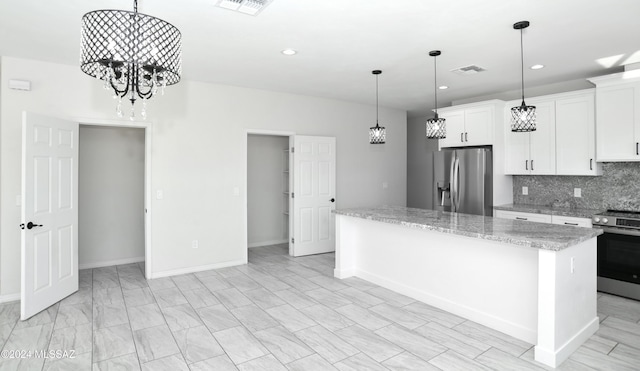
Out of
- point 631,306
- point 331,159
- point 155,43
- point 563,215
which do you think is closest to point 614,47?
point 563,215

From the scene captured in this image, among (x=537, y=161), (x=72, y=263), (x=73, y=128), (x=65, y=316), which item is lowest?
(x=65, y=316)

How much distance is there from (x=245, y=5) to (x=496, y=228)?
2691mm

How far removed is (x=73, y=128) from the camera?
406 centimetres

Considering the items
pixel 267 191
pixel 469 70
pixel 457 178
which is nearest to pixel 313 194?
pixel 267 191

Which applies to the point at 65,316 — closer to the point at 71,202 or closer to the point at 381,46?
the point at 71,202

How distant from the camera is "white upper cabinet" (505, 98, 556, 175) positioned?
15.7 feet

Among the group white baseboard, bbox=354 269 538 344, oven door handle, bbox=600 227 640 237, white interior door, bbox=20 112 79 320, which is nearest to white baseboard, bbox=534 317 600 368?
white baseboard, bbox=354 269 538 344

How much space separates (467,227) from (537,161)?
Result: 8.51 ft

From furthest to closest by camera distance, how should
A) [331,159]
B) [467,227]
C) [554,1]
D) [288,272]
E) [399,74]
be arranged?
[331,159]
[288,272]
[399,74]
[467,227]
[554,1]

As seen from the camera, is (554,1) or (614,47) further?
(614,47)

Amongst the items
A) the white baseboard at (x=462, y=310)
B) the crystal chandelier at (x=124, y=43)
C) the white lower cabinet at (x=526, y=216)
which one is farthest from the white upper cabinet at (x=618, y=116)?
the crystal chandelier at (x=124, y=43)

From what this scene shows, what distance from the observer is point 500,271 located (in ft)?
10.1

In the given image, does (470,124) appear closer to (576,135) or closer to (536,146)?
(536,146)

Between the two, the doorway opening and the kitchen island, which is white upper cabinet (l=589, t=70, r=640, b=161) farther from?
the doorway opening
